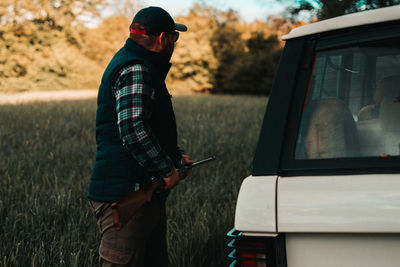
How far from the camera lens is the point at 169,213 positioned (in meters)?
4.21

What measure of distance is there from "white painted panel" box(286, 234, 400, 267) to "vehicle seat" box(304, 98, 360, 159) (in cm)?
28

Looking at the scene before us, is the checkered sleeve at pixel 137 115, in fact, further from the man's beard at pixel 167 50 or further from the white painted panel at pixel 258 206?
the white painted panel at pixel 258 206

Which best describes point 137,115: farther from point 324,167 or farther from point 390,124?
point 390,124

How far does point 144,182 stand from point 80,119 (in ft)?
30.8

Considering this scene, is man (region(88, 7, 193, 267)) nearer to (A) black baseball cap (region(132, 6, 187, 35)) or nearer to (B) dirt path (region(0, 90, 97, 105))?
(A) black baseball cap (region(132, 6, 187, 35))

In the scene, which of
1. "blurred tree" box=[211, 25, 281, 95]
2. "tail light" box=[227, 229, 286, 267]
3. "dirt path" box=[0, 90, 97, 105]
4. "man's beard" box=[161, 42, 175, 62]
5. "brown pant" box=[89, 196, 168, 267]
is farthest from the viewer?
"blurred tree" box=[211, 25, 281, 95]

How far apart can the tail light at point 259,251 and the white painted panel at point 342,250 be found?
0.08ft

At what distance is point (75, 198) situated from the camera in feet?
14.7

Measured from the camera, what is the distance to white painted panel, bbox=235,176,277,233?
4.46 ft

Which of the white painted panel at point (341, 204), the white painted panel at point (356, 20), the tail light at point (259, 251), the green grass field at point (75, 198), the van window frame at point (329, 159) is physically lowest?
the green grass field at point (75, 198)

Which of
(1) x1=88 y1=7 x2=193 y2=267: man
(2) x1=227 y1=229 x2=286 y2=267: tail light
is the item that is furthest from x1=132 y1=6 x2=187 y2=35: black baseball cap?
(2) x1=227 y1=229 x2=286 y2=267: tail light

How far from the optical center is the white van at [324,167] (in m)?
1.27

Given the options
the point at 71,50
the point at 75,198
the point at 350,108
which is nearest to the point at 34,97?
the point at 75,198

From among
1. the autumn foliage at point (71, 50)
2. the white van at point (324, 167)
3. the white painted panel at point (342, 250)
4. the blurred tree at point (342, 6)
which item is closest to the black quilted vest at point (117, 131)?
the white van at point (324, 167)
